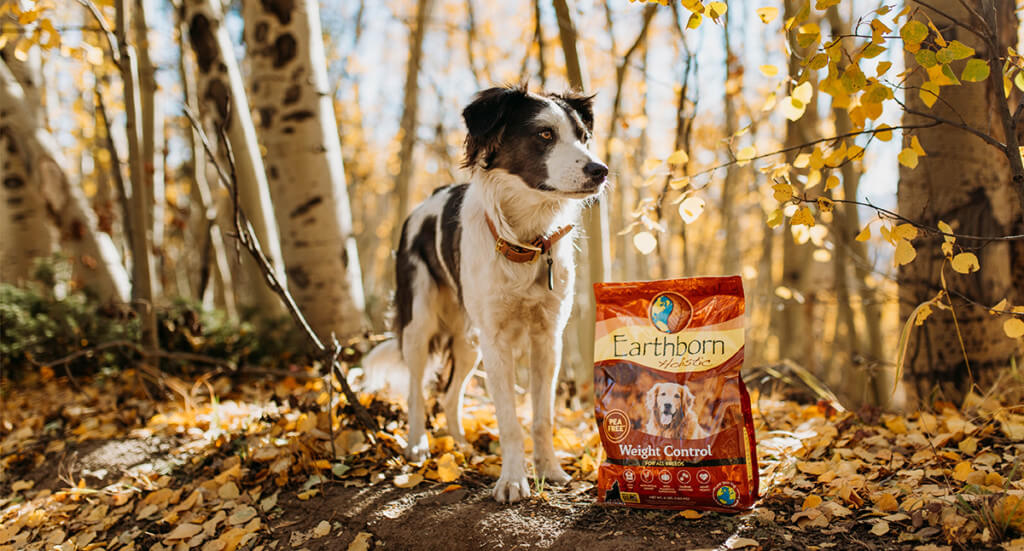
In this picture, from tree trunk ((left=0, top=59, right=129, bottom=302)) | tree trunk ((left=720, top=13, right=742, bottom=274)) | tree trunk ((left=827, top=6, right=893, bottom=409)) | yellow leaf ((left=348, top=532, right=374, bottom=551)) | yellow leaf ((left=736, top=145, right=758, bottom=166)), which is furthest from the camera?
tree trunk ((left=720, top=13, right=742, bottom=274))

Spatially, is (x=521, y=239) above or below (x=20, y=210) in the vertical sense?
below

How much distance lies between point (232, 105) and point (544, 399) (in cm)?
368

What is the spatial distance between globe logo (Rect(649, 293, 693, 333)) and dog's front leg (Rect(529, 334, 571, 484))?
0.57m

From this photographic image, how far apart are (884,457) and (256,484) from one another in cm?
270

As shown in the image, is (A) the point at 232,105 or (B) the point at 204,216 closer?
(A) the point at 232,105

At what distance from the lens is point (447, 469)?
271cm

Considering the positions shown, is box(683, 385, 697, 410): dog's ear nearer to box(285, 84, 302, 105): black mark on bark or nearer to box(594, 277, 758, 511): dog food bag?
box(594, 277, 758, 511): dog food bag

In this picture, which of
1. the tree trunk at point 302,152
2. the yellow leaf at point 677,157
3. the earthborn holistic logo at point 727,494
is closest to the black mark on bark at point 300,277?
the tree trunk at point 302,152

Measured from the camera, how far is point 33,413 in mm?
4285

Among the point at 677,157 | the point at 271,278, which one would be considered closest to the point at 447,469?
the point at 271,278

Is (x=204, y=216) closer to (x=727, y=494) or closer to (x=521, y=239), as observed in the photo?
(x=521, y=239)

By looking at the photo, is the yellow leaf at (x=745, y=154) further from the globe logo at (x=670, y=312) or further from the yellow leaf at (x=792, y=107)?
the globe logo at (x=670, y=312)

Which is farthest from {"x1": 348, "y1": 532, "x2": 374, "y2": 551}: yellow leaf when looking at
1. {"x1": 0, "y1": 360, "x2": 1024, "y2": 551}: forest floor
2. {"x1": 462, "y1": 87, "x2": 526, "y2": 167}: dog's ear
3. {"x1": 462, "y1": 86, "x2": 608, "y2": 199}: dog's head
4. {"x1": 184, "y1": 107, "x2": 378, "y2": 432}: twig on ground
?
{"x1": 462, "y1": 87, "x2": 526, "y2": 167}: dog's ear

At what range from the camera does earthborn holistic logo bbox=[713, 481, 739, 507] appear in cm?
215
